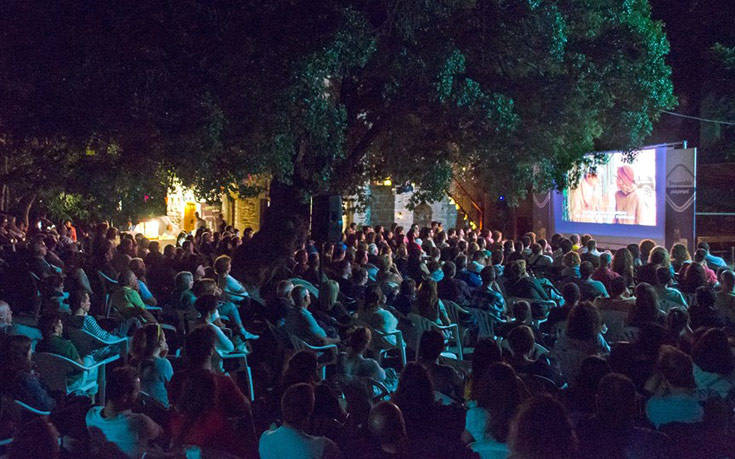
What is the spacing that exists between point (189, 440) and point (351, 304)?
5.20m

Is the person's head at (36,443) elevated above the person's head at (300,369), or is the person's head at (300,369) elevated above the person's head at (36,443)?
the person's head at (300,369)

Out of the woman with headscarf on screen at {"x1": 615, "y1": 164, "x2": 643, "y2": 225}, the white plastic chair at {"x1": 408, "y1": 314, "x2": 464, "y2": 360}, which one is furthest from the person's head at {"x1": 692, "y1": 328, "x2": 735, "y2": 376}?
the woman with headscarf on screen at {"x1": 615, "y1": 164, "x2": 643, "y2": 225}

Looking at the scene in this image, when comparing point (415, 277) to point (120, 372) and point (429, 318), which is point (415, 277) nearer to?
point (429, 318)

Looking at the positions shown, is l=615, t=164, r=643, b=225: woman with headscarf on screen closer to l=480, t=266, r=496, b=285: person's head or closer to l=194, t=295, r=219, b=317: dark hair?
l=480, t=266, r=496, b=285: person's head

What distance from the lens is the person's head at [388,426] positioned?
3662mm

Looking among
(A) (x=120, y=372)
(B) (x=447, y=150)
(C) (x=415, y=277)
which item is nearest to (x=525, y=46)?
(B) (x=447, y=150)

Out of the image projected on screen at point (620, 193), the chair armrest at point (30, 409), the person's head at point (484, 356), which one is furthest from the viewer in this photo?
the image projected on screen at point (620, 193)

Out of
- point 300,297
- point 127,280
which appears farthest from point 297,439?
point 127,280

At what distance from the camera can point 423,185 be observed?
1147 centimetres

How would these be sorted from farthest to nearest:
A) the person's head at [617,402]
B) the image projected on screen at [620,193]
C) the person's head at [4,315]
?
the image projected on screen at [620,193] < the person's head at [4,315] < the person's head at [617,402]

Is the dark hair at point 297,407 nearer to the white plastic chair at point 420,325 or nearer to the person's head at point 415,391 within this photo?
the person's head at point 415,391

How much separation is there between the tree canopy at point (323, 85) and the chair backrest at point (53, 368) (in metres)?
3.81

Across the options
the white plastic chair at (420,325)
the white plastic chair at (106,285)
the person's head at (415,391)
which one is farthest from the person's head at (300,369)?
the white plastic chair at (106,285)

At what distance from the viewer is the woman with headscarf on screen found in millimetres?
18984
